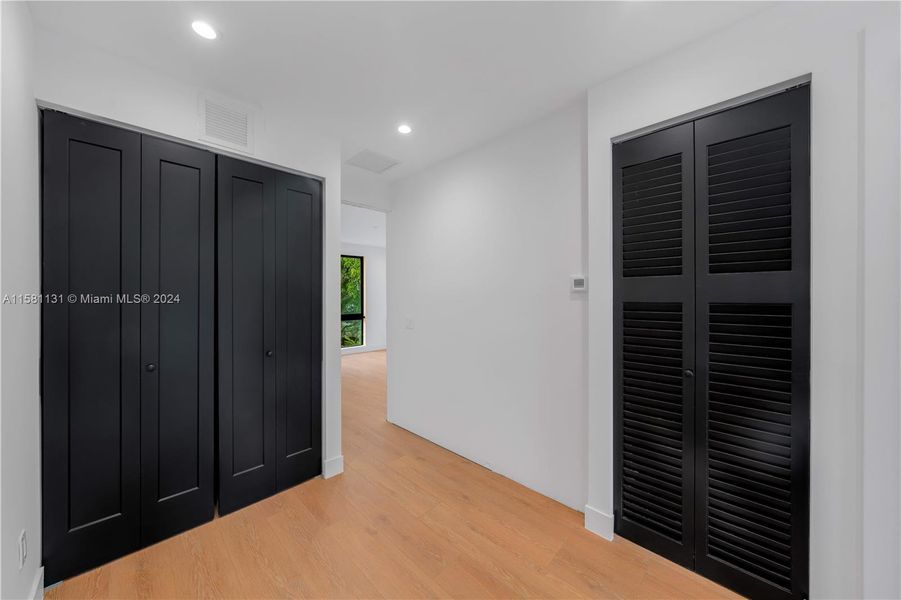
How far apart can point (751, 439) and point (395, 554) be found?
6.13 feet

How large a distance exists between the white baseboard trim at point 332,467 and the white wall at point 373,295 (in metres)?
6.26

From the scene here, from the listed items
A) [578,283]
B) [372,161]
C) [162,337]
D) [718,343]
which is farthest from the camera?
[372,161]

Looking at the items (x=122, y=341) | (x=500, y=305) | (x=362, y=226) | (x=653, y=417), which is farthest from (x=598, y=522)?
(x=362, y=226)

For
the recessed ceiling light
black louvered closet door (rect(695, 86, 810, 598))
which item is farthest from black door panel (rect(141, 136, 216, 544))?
black louvered closet door (rect(695, 86, 810, 598))

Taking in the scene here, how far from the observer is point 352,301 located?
8859 millimetres

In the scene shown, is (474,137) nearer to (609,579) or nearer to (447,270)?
(447,270)

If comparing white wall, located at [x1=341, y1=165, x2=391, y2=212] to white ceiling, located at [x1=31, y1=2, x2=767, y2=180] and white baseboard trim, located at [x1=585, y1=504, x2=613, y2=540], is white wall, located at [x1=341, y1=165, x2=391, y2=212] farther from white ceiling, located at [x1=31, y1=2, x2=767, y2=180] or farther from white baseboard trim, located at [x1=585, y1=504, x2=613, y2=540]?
white baseboard trim, located at [x1=585, y1=504, x2=613, y2=540]

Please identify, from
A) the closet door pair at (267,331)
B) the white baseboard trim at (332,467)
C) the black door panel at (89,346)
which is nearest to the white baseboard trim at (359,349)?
the white baseboard trim at (332,467)

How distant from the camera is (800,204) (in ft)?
4.78

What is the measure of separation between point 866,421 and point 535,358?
1.55m

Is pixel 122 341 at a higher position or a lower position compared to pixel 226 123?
lower

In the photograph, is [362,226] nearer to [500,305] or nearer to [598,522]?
[500,305]

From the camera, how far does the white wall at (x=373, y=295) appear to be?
9000mm

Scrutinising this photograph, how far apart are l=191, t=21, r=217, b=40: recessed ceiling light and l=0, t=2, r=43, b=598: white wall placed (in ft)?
1.92
